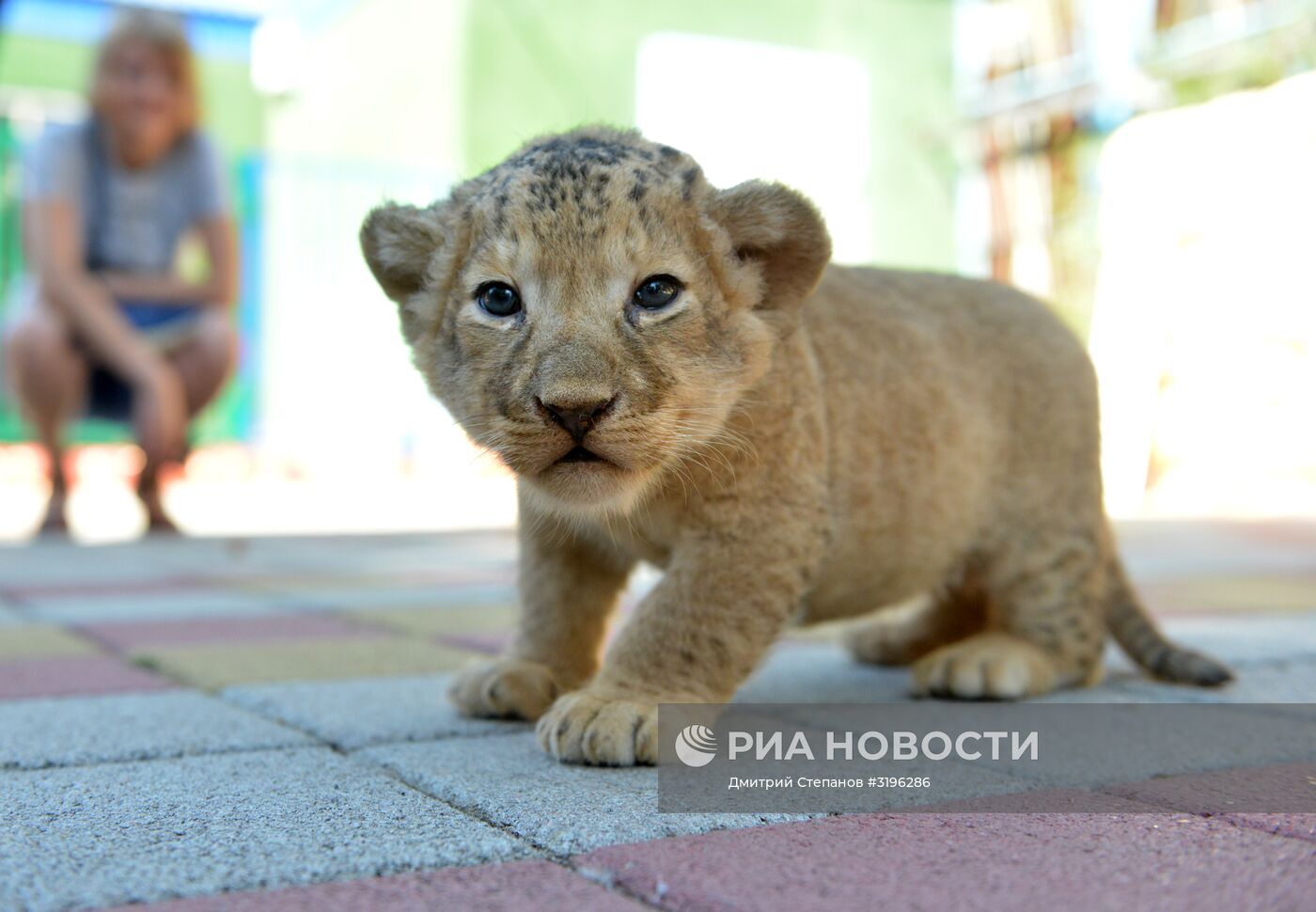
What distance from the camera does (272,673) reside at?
9.64 feet

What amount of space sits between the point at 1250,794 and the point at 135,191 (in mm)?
6405

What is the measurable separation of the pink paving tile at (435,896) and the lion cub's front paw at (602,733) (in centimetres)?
61

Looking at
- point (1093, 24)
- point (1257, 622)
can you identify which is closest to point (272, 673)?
point (1257, 622)

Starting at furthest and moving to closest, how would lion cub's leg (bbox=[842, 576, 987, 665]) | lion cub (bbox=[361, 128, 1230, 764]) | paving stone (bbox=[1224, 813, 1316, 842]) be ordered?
1. lion cub's leg (bbox=[842, 576, 987, 665])
2. lion cub (bbox=[361, 128, 1230, 764])
3. paving stone (bbox=[1224, 813, 1316, 842])

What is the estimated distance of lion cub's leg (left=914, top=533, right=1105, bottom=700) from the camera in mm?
2879

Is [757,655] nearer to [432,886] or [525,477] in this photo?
[525,477]

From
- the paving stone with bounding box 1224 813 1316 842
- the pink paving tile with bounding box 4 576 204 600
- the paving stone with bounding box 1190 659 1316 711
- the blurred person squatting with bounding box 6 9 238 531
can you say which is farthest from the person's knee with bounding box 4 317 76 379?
the paving stone with bounding box 1224 813 1316 842

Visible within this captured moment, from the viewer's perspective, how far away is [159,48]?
6746 mm

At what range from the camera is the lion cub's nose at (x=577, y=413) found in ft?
6.77

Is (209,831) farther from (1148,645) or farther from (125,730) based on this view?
(1148,645)

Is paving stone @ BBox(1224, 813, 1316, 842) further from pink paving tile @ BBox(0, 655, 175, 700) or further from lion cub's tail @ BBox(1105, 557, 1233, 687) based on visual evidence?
pink paving tile @ BBox(0, 655, 175, 700)

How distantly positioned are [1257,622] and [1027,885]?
2807mm

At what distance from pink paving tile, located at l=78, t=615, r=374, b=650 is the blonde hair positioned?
3.94m

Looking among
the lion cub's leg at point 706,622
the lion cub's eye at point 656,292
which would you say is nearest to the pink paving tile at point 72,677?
the lion cub's leg at point 706,622
